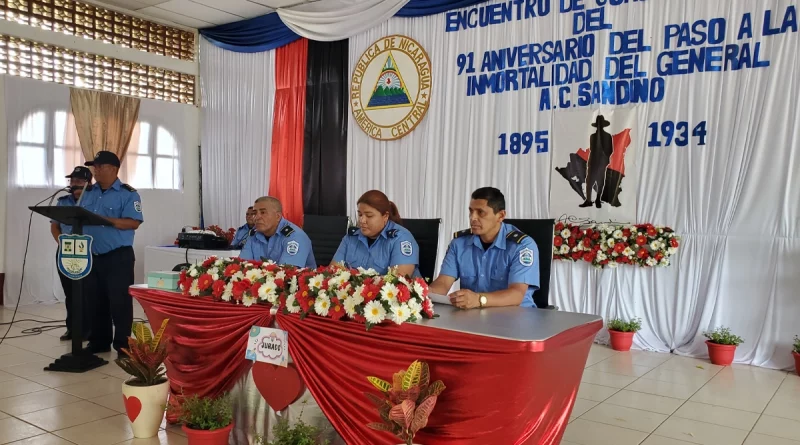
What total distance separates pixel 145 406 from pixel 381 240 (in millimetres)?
1420

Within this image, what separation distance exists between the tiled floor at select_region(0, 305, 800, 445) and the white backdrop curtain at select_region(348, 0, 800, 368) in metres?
0.42

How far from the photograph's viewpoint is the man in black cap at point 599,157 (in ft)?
16.9

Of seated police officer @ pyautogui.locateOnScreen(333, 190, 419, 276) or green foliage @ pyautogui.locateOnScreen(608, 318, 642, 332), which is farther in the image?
green foliage @ pyautogui.locateOnScreen(608, 318, 642, 332)

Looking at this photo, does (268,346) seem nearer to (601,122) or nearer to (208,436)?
(208,436)

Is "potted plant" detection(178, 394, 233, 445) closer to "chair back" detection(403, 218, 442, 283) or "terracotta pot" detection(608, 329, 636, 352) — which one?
"chair back" detection(403, 218, 442, 283)

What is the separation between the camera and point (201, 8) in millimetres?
7223

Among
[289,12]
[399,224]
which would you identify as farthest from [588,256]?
[289,12]

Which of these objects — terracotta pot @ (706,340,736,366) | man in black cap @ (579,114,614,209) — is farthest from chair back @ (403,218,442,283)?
terracotta pot @ (706,340,736,366)

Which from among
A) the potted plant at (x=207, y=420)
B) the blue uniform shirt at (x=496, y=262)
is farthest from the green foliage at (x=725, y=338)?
the potted plant at (x=207, y=420)

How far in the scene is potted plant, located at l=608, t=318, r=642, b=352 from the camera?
4.95 m

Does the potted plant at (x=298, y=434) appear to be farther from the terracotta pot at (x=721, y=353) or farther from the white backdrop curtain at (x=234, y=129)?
the white backdrop curtain at (x=234, y=129)

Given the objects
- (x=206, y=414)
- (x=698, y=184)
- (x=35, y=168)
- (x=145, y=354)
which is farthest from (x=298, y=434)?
(x=35, y=168)

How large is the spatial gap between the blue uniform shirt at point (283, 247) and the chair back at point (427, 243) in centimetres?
64

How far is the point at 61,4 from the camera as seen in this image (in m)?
6.90
